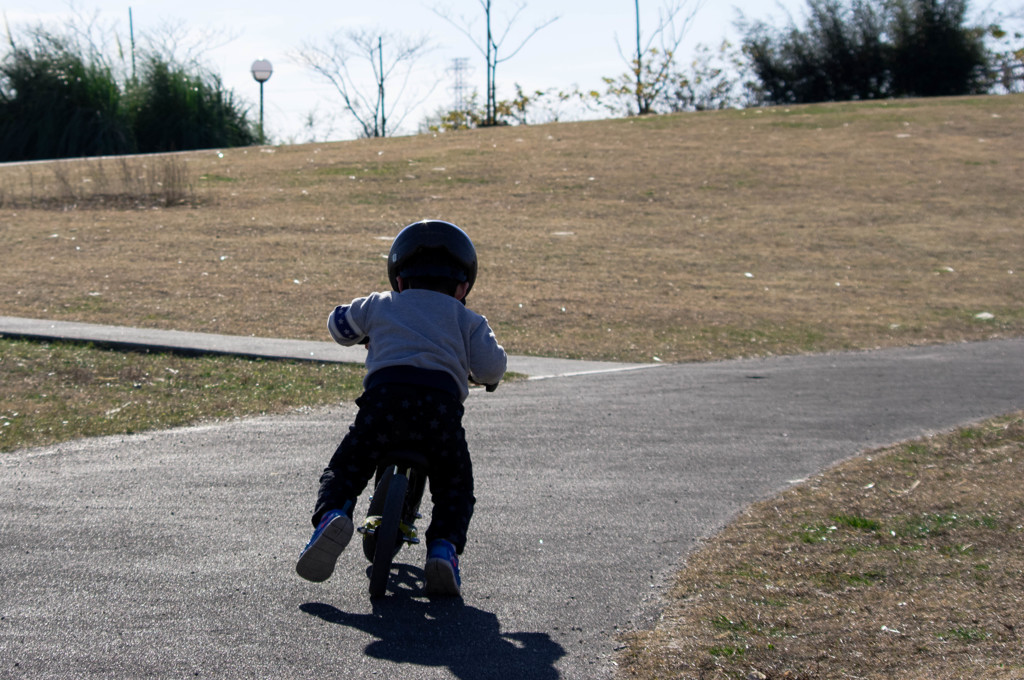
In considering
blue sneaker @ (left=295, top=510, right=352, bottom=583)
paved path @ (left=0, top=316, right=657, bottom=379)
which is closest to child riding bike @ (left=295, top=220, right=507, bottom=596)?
blue sneaker @ (left=295, top=510, right=352, bottom=583)

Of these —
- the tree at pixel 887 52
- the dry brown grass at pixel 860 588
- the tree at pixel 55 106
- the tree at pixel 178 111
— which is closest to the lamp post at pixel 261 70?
the tree at pixel 178 111

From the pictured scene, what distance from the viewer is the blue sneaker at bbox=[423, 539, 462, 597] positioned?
4.05 metres

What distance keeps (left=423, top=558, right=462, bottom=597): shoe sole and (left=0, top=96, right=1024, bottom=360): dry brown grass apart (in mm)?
7350

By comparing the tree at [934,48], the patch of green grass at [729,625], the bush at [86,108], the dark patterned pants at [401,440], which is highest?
the tree at [934,48]

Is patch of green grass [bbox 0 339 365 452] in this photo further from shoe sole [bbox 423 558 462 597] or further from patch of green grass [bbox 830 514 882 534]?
patch of green grass [bbox 830 514 882 534]

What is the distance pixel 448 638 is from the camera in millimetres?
3787

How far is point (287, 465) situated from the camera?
6.21 metres

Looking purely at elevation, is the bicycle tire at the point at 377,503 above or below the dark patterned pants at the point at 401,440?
below

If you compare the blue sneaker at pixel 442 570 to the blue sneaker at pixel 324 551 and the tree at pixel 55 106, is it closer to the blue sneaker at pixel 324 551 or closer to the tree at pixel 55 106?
the blue sneaker at pixel 324 551

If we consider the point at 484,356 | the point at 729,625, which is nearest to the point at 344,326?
the point at 484,356

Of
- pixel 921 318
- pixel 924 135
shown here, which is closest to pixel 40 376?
pixel 921 318

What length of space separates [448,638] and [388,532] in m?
0.43

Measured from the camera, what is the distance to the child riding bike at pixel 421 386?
4.11 meters

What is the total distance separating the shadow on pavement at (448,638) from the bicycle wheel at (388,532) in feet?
0.36
